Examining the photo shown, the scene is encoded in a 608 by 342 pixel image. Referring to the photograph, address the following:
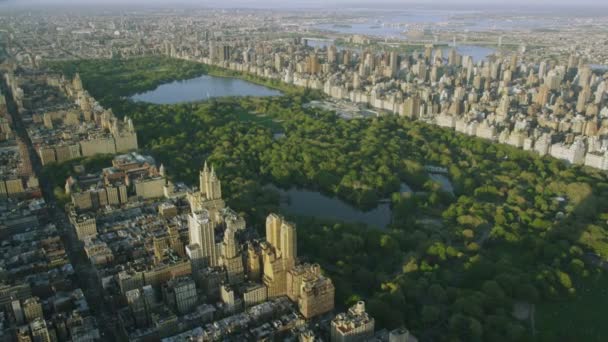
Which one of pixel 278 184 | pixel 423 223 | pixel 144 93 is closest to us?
pixel 423 223

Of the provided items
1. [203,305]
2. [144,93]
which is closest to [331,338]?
[203,305]

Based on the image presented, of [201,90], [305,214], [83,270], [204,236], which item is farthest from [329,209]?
[201,90]

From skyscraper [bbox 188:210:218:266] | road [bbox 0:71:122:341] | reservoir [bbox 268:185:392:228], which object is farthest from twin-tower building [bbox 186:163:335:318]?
reservoir [bbox 268:185:392:228]

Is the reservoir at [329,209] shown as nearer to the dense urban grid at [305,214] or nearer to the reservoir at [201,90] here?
the dense urban grid at [305,214]

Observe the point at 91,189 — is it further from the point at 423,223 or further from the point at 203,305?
the point at 423,223

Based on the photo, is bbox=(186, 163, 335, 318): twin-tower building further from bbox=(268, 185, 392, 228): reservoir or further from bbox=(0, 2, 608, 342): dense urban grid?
bbox=(268, 185, 392, 228): reservoir
